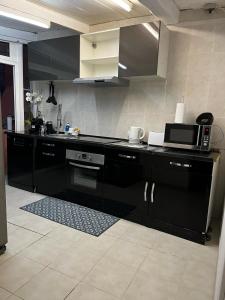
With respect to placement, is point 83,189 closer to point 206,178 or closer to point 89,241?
point 89,241

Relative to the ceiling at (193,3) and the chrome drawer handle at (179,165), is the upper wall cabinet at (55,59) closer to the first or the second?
the ceiling at (193,3)

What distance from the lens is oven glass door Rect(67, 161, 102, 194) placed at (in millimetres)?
2941

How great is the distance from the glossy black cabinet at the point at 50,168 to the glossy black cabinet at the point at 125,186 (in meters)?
0.73

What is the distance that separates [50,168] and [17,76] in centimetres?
202

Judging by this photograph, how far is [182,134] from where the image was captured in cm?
255

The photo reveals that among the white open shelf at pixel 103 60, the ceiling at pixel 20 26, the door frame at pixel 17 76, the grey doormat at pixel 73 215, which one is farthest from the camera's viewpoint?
the door frame at pixel 17 76

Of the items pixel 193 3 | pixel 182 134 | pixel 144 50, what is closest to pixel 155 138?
pixel 182 134

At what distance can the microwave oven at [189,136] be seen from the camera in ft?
7.93

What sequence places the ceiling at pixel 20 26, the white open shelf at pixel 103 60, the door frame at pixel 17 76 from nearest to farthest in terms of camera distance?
the white open shelf at pixel 103 60 → the ceiling at pixel 20 26 → the door frame at pixel 17 76

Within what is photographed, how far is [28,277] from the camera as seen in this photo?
1.79 meters

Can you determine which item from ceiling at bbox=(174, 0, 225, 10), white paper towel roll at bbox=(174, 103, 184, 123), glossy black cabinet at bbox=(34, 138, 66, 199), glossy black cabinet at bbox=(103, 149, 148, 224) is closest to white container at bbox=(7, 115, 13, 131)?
glossy black cabinet at bbox=(34, 138, 66, 199)

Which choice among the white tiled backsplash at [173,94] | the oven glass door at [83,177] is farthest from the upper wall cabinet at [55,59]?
the oven glass door at [83,177]

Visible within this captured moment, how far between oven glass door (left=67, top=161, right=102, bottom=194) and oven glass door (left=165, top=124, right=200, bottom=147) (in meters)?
0.95

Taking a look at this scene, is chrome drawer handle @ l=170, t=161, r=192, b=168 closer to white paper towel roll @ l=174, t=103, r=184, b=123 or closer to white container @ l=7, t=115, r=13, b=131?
white paper towel roll @ l=174, t=103, r=184, b=123
